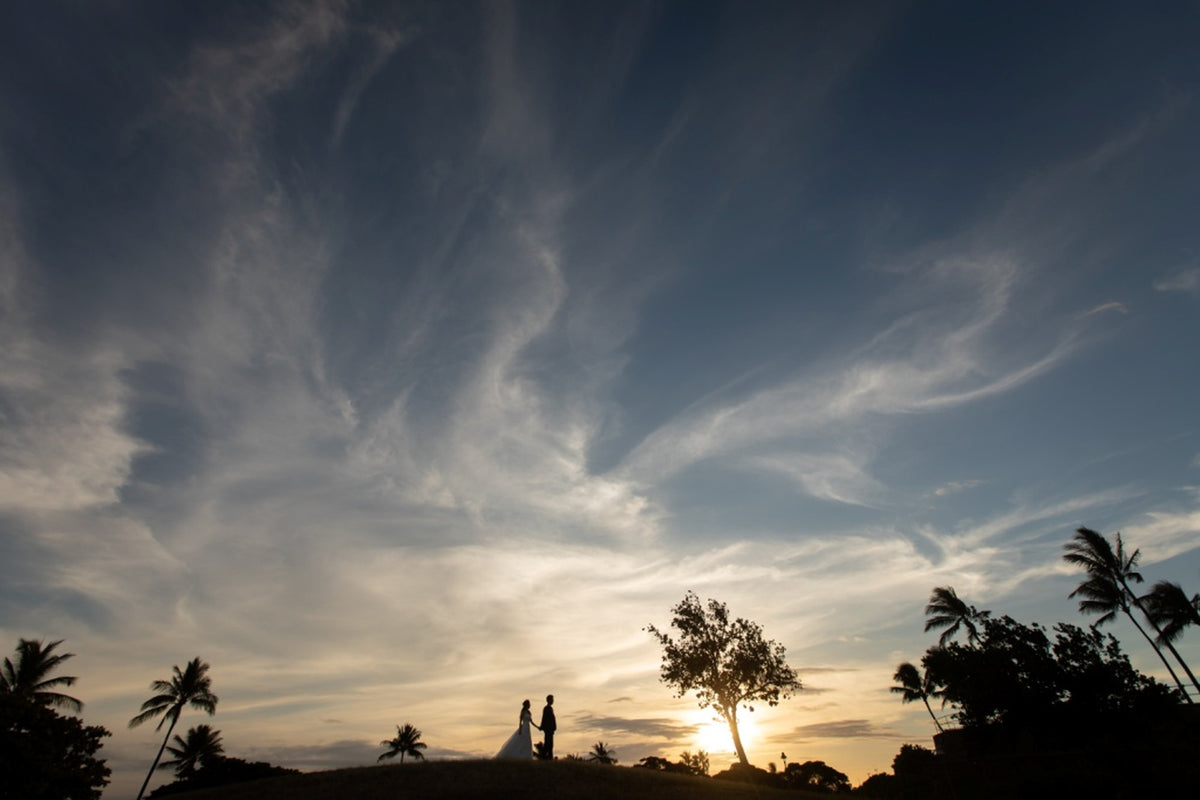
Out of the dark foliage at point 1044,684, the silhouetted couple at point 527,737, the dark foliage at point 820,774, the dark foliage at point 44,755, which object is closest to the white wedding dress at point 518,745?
the silhouetted couple at point 527,737

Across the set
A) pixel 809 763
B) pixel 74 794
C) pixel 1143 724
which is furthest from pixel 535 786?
pixel 809 763

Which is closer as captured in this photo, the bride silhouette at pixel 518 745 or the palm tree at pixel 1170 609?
the bride silhouette at pixel 518 745

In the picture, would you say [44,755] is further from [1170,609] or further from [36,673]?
[1170,609]

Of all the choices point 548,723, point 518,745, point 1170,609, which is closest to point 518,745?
point 518,745

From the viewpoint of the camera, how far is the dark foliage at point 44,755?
85.8ft

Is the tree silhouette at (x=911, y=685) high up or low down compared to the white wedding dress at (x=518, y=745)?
up

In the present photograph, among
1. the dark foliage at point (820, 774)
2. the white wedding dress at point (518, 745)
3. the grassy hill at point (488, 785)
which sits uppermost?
the dark foliage at point (820, 774)

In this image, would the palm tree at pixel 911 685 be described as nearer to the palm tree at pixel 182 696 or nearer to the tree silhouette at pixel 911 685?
the tree silhouette at pixel 911 685

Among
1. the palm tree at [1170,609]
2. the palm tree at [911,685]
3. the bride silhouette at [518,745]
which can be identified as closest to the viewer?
the bride silhouette at [518,745]

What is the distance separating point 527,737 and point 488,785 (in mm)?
5185

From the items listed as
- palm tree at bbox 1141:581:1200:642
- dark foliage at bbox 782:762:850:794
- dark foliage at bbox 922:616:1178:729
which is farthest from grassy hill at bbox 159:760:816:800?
dark foliage at bbox 782:762:850:794

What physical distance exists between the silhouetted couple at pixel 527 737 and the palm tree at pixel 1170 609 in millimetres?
49606

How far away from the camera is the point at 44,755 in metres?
27.5

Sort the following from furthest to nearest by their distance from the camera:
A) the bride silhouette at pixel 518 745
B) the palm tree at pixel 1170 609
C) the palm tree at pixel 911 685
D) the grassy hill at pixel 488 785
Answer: the palm tree at pixel 911 685
the palm tree at pixel 1170 609
the bride silhouette at pixel 518 745
the grassy hill at pixel 488 785
